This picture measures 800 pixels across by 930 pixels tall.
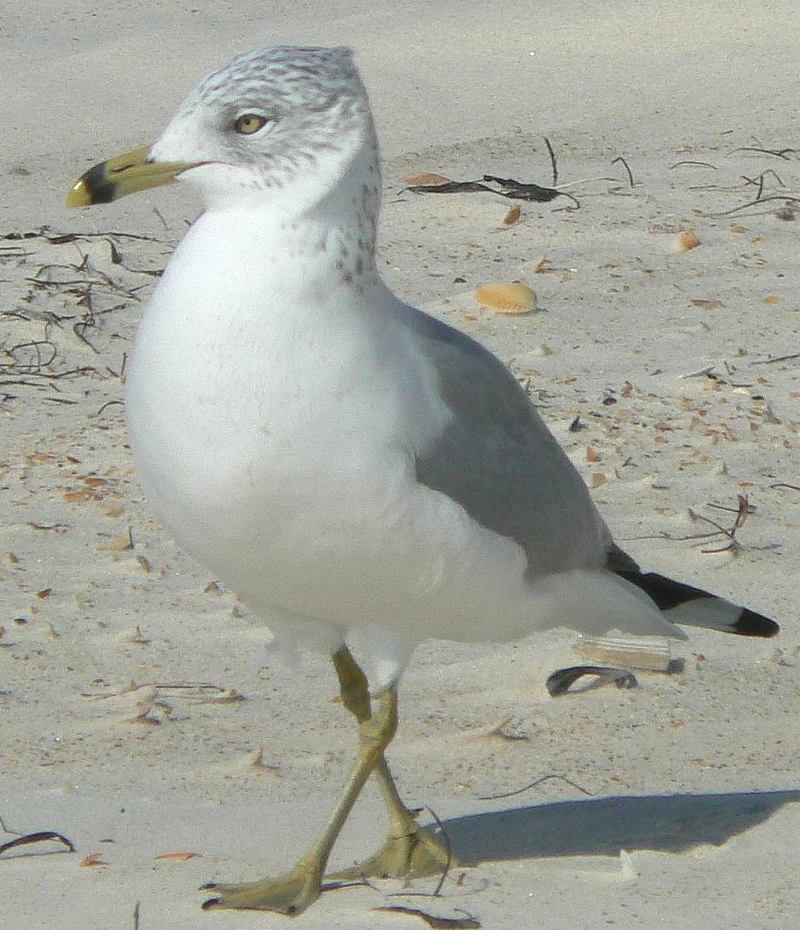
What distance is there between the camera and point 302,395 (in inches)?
109

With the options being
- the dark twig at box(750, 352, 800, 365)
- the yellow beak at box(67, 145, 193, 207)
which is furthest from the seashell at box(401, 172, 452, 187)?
the yellow beak at box(67, 145, 193, 207)

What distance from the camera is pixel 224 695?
13.3ft

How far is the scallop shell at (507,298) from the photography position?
6219 millimetres

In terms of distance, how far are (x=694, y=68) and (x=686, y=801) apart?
6.42 meters

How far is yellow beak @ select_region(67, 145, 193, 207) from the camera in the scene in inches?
114

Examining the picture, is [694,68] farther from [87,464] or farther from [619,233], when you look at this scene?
[87,464]

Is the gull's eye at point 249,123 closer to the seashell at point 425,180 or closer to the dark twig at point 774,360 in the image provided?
the dark twig at point 774,360

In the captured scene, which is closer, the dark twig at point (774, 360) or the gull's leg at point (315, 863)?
the gull's leg at point (315, 863)

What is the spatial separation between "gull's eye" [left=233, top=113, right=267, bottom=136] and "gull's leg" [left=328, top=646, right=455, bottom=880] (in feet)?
3.22

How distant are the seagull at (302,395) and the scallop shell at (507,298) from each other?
3.04 meters

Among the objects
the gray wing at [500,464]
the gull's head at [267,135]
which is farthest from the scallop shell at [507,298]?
the gull's head at [267,135]

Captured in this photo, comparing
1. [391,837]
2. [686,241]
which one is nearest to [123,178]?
[391,837]

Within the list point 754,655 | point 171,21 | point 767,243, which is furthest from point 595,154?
point 754,655

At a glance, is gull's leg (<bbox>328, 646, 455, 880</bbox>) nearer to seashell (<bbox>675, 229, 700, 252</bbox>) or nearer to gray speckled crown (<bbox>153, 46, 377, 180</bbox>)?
gray speckled crown (<bbox>153, 46, 377, 180</bbox>)
